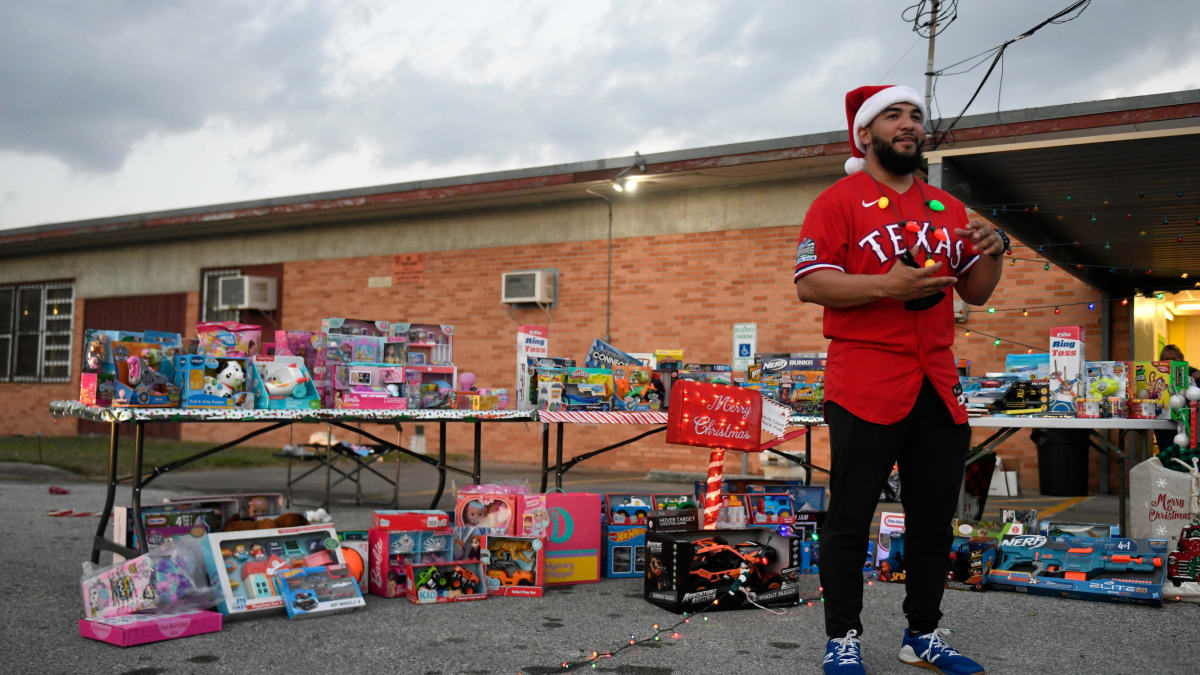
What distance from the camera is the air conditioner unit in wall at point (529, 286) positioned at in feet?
47.1

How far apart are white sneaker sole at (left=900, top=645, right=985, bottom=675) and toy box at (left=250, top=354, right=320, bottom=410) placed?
11.6 feet

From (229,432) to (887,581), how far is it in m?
14.7

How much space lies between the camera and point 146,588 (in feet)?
13.9

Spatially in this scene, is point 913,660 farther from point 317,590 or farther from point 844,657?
point 317,590

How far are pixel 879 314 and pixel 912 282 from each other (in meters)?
0.24

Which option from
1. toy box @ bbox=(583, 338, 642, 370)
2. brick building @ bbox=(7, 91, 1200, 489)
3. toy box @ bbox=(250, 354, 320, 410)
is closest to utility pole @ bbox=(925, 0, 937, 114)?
brick building @ bbox=(7, 91, 1200, 489)

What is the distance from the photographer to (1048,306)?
36.6 ft

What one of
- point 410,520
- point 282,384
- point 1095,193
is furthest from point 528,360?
point 1095,193

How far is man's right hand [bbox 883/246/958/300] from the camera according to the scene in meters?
3.10

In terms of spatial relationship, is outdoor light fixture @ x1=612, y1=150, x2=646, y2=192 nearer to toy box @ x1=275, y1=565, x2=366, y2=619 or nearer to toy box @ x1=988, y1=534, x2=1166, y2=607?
toy box @ x1=988, y1=534, x2=1166, y2=607

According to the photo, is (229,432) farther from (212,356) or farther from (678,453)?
(212,356)

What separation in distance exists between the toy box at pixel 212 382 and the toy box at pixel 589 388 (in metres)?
2.02

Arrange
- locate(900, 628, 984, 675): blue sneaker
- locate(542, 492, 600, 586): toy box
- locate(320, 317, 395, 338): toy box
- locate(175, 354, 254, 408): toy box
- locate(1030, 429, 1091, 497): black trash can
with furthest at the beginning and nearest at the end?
locate(1030, 429, 1091, 497): black trash can, locate(320, 317, 395, 338): toy box, locate(542, 492, 600, 586): toy box, locate(175, 354, 254, 408): toy box, locate(900, 628, 984, 675): blue sneaker

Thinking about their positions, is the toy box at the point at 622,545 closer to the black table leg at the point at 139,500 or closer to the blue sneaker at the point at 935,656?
the blue sneaker at the point at 935,656
